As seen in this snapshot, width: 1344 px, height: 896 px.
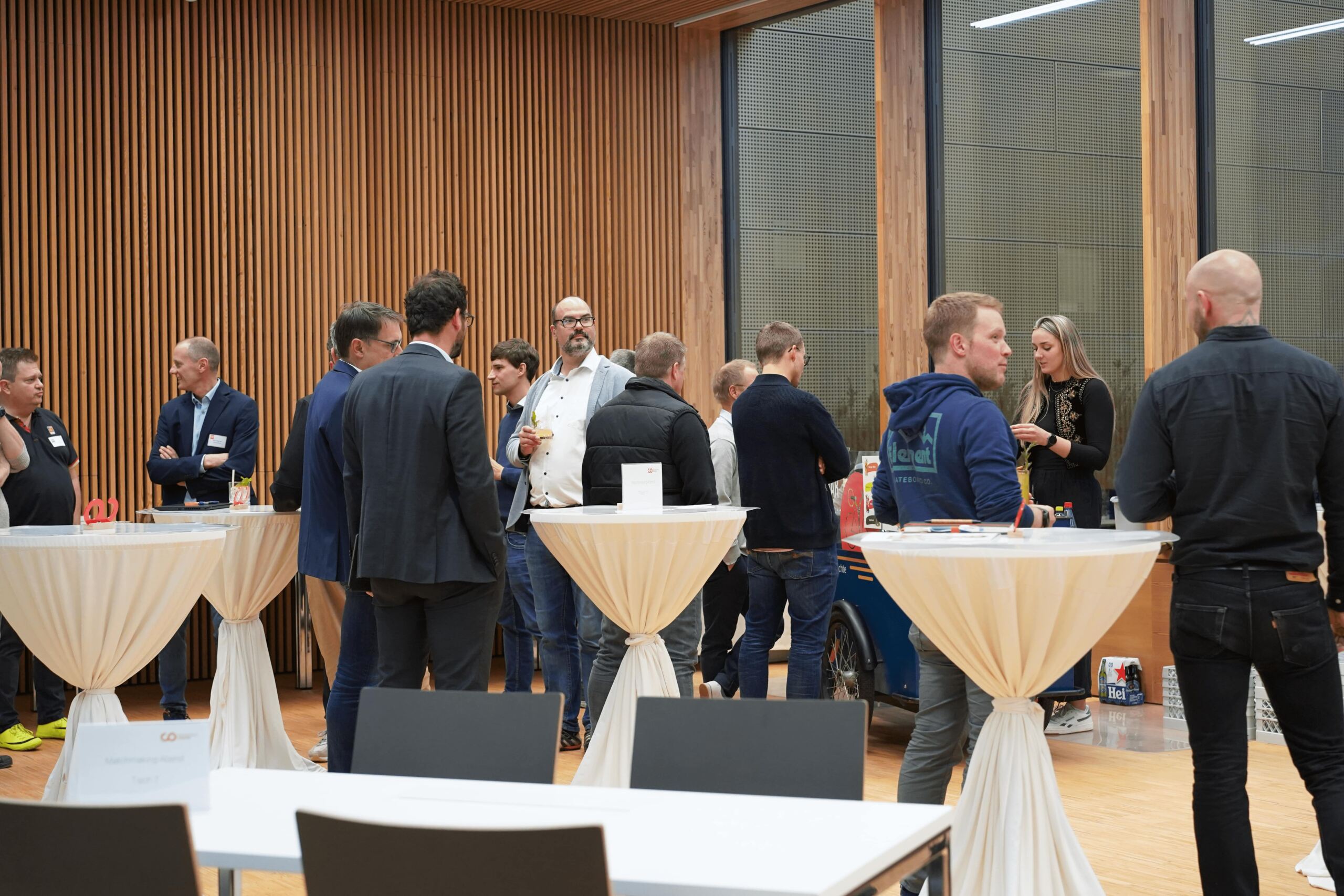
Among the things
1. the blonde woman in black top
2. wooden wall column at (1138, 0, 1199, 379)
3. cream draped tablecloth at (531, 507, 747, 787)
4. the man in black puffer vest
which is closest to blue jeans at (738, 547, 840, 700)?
the man in black puffer vest

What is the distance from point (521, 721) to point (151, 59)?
6.12 metres

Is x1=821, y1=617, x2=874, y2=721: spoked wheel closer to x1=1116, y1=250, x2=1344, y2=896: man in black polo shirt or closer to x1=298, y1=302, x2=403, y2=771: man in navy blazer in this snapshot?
x1=298, y1=302, x2=403, y2=771: man in navy blazer

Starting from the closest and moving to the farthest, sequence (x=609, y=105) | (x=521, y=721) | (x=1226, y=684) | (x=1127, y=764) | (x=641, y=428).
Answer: (x=521, y=721) < (x=1226, y=684) < (x=641, y=428) < (x=1127, y=764) < (x=609, y=105)

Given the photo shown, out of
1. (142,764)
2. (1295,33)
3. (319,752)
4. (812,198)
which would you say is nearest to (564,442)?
(319,752)

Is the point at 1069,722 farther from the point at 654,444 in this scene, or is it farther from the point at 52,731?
the point at 52,731

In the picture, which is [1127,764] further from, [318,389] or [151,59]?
[151,59]

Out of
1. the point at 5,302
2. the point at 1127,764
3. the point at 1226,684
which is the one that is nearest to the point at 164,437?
the point at 5,302

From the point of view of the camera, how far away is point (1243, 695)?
3102mm

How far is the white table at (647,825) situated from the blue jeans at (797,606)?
3.01 m

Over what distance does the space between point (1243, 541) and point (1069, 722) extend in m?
3.19

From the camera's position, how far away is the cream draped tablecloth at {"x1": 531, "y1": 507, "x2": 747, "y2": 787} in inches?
165

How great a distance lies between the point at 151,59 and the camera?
24.3 ft

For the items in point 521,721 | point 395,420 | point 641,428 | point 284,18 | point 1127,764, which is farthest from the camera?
point 284,18

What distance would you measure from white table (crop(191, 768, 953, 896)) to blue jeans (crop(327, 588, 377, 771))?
211 centimetres
